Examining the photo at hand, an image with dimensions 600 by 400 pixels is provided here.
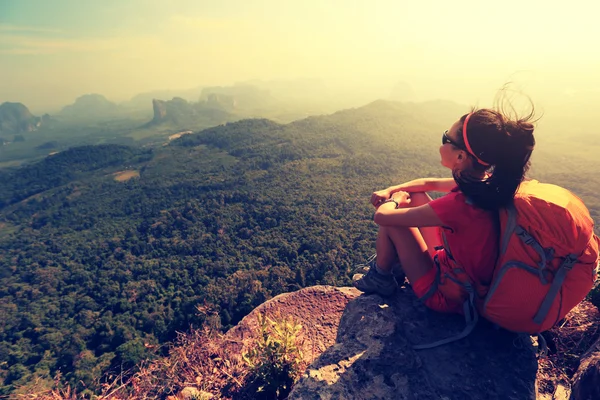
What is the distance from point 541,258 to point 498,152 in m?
1.13

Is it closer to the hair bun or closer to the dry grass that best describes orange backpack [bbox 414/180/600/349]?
the hair bun

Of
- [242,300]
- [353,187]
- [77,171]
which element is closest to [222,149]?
[77,171]

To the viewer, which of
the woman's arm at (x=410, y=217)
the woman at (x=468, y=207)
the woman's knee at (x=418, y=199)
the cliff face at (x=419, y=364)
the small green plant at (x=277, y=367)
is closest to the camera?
the woman at (x=468, y=207)

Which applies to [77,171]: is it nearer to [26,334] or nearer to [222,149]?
[222,149]

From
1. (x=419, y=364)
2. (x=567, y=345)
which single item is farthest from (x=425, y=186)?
(x=567, y=345)

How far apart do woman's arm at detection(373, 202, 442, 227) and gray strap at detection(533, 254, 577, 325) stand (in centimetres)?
116

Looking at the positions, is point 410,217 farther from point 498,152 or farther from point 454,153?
point 498,152

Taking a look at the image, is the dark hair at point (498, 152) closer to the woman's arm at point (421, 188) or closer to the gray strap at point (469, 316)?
the gray strap at point (469, 316)

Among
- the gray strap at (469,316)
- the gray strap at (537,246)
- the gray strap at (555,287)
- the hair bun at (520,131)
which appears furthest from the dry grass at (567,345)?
the hair bun at (520,131)

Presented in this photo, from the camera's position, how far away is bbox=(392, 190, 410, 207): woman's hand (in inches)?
171

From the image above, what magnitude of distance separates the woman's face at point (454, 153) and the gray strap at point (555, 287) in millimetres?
1308

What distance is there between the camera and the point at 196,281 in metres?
45.8

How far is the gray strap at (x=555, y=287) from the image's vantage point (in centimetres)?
289

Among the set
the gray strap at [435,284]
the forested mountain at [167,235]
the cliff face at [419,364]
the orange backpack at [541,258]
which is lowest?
the forested mountain at [167,235]
